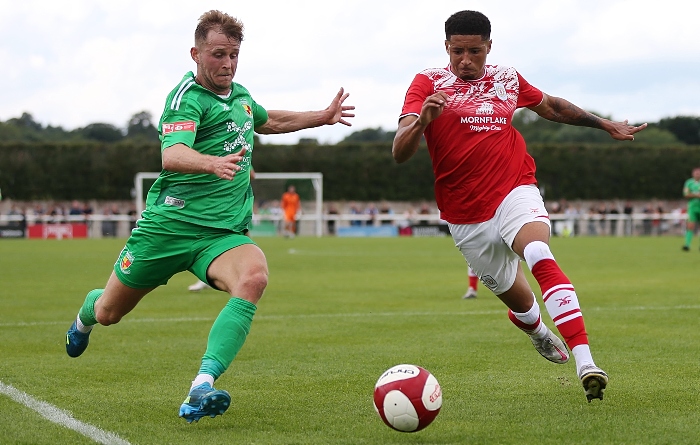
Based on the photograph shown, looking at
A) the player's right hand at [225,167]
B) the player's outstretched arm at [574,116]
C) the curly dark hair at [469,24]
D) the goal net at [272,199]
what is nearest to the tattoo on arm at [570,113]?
the player's outstretched arm at [574,116]

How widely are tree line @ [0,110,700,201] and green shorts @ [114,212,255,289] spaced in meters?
48.9

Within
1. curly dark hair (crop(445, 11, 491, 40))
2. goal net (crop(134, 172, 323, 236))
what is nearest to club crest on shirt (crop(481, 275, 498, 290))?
curly dark hair (crop(445, 11, 491, 40))

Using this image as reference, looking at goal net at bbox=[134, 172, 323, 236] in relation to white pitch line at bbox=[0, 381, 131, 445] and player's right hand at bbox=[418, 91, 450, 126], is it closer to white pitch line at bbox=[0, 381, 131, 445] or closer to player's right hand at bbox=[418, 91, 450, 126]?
white pitch line at bbox=[0, 381, 131, 445]

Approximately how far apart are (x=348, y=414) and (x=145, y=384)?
1854 millimetres

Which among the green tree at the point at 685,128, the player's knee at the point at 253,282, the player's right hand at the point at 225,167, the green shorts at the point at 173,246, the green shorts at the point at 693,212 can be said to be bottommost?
the green shorts at the point at 693,212

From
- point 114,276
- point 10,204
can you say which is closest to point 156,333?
point 114,276

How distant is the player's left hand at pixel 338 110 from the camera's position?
23.3 ft

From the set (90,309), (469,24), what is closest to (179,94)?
(90,309)

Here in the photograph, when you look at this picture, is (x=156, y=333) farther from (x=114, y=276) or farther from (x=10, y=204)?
(x=10, y=204)

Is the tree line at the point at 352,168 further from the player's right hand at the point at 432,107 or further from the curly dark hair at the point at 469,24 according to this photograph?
the player's right hand at the point at 432,107

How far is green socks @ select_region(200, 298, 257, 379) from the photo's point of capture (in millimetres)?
5371

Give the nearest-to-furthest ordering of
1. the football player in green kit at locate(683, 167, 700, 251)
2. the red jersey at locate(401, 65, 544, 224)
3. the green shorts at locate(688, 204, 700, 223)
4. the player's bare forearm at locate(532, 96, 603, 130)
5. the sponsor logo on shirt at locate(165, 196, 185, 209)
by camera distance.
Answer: the sponsor logo on shirt at locate(165, 196, 185, 209) < the red jersey at locate(401, 65, 544, 224) < the player's bare forearm at locate(532, 96, 603, 130) < the football player in green kit at locate(683, 167, 700, 251) < the green shorts at locate(688, 204, 700, 223)

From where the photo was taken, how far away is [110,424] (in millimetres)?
5426

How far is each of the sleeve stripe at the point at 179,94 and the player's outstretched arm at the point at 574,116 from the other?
103 inches
